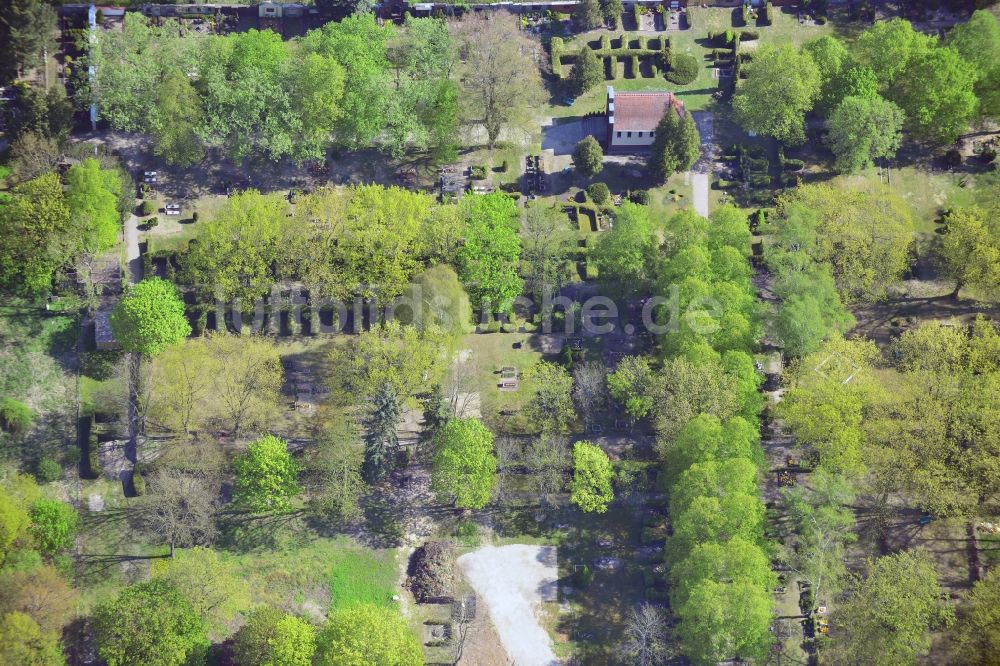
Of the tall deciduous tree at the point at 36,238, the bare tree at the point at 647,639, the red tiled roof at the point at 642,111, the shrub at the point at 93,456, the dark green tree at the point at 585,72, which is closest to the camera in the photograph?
the bare tree at the point at 647,639

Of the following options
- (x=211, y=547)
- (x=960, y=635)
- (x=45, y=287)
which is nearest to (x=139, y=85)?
(x=45, y=287)

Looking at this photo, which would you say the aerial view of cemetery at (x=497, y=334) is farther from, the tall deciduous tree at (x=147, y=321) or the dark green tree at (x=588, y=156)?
the dark green tree at (x=588, y=156)

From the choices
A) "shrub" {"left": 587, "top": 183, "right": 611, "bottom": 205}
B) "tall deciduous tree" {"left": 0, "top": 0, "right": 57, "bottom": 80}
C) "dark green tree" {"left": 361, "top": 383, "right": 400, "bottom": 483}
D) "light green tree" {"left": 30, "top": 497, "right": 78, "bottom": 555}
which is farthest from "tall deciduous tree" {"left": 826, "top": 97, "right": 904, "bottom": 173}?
"light green tree" {"left": 30, "top": 497, "right": 78, "bottom": 555}

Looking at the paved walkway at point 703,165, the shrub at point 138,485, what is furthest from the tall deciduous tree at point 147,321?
the paved walkway at point 703,165

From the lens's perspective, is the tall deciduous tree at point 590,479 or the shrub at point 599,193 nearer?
the tall deciduous tree at point 590,479

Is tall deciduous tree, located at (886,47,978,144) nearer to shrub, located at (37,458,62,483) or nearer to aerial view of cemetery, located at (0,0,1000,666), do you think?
aerial view of cemetery, located at (0,0,1000,666)

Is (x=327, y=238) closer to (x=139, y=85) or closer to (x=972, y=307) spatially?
(x=139, y=85)

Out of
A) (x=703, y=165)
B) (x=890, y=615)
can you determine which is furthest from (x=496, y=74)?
(x=890, y=615)
